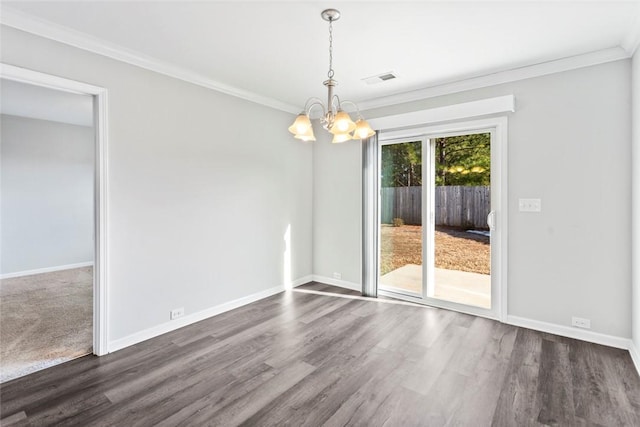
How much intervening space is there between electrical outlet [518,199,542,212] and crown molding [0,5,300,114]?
3.34m

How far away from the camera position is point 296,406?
2102mm

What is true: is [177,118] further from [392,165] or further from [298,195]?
[392,165]

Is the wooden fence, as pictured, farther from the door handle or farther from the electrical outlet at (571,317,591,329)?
the electrical outlet at (571,317,591,329)

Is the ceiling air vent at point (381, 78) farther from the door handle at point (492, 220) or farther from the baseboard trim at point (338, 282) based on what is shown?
the baseboard trim at point (338, 282)

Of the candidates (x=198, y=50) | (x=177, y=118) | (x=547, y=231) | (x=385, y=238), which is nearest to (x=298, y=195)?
(x=385, y=238)

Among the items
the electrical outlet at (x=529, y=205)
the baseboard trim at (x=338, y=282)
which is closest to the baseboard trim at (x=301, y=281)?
the baseboard trim at (x=338, y=282)

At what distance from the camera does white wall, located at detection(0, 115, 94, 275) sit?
17.5 ft

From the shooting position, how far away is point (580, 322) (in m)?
3.02

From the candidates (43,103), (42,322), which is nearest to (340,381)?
(42,322)

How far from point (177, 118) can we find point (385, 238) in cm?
297

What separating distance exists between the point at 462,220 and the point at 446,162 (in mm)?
724

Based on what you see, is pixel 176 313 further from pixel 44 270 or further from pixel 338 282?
pixel 44 270

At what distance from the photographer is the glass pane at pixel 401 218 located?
13.5 feet

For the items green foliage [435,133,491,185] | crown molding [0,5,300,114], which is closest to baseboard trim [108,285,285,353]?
crown molding [0,5,300,114]
